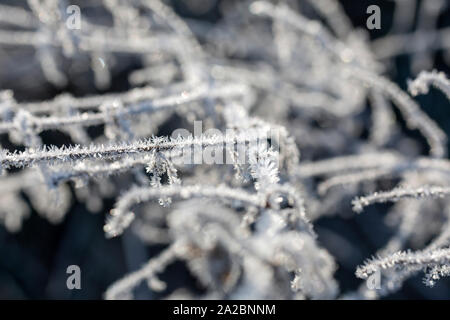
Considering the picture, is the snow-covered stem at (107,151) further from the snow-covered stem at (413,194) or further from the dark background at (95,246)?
the dark background at (95,246)

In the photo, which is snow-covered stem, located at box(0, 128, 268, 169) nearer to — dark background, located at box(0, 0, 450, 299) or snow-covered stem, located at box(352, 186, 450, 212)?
snow-covered stem, located at box(352, 186, 450, 212)

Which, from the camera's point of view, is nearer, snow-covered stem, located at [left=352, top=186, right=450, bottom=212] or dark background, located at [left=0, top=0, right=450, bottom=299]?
snow-covered stem, located at [left=352, top=186, right=450, bottom=212]

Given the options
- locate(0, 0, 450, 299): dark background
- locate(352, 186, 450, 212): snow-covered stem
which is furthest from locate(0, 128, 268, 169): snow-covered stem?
locate(0, 0, 450, 299): dark background

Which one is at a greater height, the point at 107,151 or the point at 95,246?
the point at 107,151

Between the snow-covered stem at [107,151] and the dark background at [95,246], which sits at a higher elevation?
Answer: the snow-covered stem at [107,151]

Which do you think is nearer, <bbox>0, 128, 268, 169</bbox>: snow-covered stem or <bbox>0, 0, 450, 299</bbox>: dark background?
<bbox>0, 128, 268, 169</bbox>: snow-covered stem

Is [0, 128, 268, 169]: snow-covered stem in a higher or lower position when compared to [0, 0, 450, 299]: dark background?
higher

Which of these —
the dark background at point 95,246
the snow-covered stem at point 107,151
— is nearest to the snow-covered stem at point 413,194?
the snow-covered stem at point 107,151

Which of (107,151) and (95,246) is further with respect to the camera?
(95,246)

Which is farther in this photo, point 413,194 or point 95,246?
point 95,246

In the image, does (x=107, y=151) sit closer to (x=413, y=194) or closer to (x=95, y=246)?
(x=413, y=194)

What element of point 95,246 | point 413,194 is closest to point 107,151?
point 413,194
